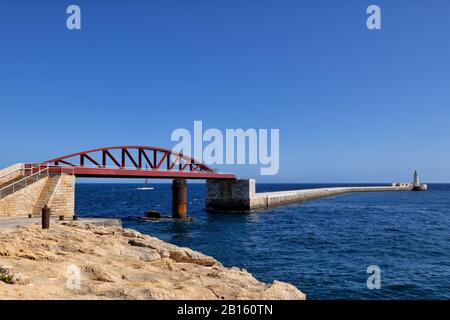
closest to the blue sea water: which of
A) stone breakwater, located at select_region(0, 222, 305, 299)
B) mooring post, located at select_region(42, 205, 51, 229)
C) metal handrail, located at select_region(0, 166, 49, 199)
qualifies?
stone breakwater, located at select_region(0, 222, 305, 299)

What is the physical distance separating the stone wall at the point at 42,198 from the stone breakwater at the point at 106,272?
1029 centimetres

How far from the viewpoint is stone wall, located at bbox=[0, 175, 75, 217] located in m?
25.0

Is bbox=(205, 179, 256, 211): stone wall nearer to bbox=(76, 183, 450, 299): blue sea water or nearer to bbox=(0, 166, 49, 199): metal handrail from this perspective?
bbox=(76, 183, 450, 299): blue sea water

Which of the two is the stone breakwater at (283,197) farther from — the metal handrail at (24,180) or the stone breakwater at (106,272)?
the stone breakwater at (106,272)

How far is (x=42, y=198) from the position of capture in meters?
27.6

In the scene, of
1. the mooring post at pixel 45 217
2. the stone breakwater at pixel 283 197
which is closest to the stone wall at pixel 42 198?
the mooring post at pixel 45 217

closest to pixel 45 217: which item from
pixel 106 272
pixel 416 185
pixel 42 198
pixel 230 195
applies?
pixel 106 272

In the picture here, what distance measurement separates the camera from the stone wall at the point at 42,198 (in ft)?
81.9

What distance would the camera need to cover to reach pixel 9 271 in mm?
9125

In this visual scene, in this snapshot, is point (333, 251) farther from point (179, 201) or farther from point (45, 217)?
point (179, 201)

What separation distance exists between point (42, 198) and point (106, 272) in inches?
775
